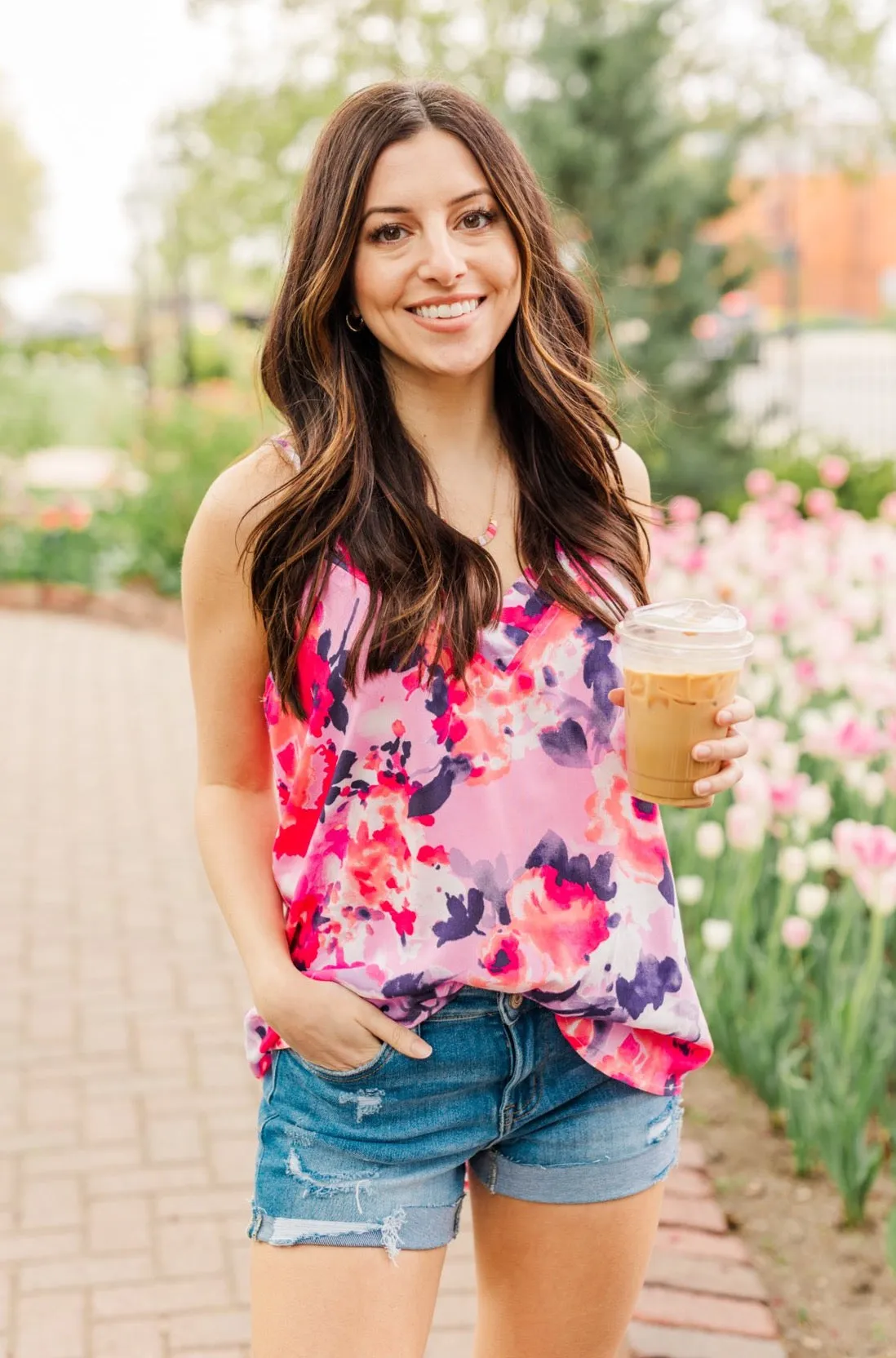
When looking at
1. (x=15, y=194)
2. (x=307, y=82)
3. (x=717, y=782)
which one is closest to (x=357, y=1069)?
(x=717, y=782)

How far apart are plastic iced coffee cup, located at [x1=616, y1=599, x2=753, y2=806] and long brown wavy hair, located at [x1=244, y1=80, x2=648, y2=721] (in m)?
0.10

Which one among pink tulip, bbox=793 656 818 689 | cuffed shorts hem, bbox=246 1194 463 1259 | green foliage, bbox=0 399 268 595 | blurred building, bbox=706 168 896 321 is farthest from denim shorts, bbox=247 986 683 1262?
blurred building, bbox=706 168 896 321

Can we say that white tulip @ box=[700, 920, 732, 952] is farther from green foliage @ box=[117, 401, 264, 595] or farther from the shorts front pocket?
green foliage @ box=[117, 401, 264, 595]

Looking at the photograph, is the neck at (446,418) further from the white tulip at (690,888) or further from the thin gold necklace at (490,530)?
the white tulip at (690,888)

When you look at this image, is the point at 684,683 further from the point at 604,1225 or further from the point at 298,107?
the point at 298,107

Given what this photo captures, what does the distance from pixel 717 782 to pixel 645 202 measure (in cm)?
802

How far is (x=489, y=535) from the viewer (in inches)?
68.8

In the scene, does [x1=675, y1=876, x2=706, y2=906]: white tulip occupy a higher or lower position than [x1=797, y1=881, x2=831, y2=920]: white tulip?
lower

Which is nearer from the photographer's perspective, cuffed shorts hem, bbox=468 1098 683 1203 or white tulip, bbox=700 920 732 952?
cuffed shorts hem, bbox=468 1098 683 1203

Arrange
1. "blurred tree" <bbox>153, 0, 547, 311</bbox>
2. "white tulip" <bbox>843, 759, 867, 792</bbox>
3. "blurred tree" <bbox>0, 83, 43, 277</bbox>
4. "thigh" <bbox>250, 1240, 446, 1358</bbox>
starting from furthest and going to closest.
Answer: "blurred tree" <bbox>0, 83, 43, 277</bbox> → "blurred tree" <bbox>153, 0, 547, 311</bbox> → "white tulip" <bbox>843, 759, 867, 792</bbox> → "thigh" <bbox>250, 1240, 446, 1358</bbox>

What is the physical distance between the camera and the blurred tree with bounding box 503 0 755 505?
8.97 metres

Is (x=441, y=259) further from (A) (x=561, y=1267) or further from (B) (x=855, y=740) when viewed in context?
(B) (x=855, y=740)

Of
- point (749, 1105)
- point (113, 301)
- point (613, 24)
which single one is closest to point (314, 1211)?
point (749, 1105)

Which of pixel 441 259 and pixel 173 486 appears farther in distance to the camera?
pixel 173 486
